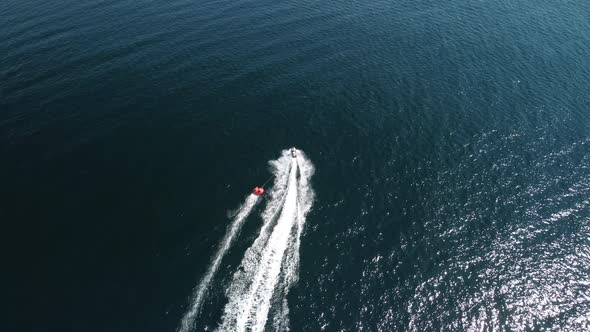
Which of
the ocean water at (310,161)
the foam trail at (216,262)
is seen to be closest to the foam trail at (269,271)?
the ocean water at (310,161)

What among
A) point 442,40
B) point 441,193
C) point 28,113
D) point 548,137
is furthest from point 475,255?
point 28,113

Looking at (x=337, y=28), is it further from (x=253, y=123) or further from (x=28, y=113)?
(x=28, y=113)

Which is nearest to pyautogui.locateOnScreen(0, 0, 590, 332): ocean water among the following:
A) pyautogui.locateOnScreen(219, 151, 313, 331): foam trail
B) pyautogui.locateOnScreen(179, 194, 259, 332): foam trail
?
pyautogui.locateOnScreen(219, 151, 313, 331): foam trail

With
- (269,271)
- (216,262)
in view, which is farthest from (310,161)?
(216,262)

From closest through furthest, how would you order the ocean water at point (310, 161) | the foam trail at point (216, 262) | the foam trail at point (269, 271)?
1. the foam trail at point (269, 271)
2. the foam trail at point (216, 262)
3. the ocean water at point (310, 161)

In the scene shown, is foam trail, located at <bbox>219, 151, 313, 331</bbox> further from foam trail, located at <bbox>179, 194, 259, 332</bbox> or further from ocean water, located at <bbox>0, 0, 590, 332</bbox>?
foam trail, located at <bbox>179, 194, 259, 332</bbox>

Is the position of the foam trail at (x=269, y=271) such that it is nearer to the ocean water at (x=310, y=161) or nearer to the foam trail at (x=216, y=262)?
the ocean water at (x=310, y=161)
